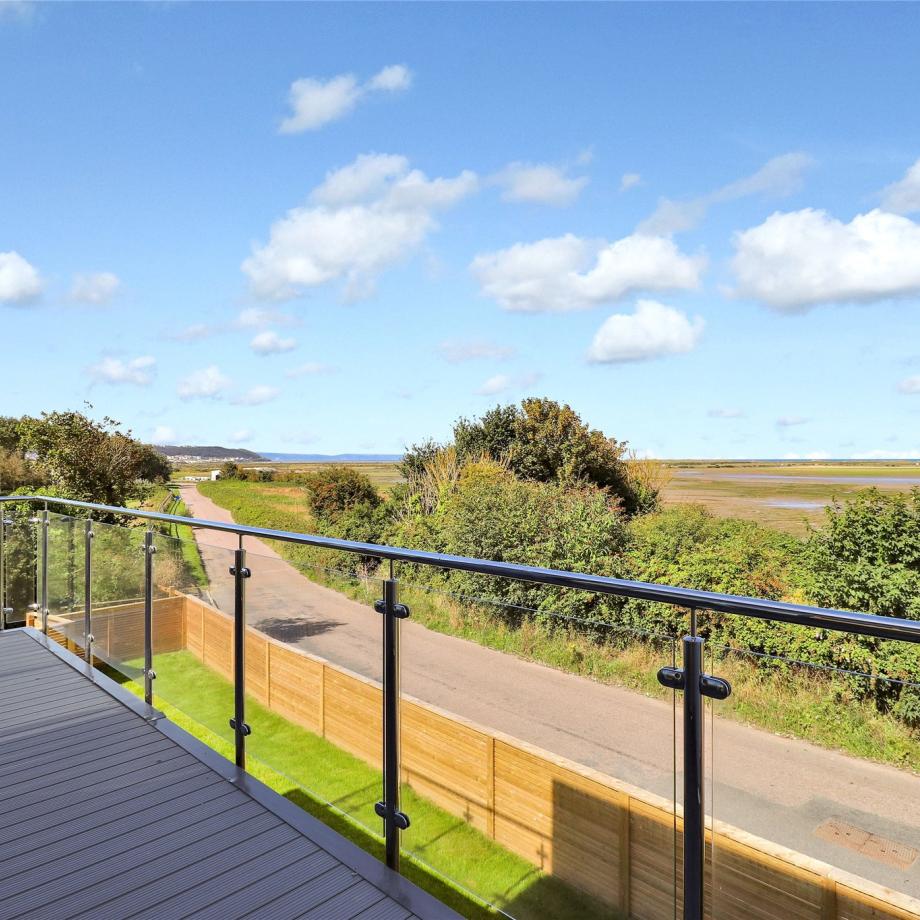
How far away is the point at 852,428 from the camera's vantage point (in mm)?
30031

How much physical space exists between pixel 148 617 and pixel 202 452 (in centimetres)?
6013

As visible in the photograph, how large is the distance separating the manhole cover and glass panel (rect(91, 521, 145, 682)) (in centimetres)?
347

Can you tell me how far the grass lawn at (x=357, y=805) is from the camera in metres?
1.93

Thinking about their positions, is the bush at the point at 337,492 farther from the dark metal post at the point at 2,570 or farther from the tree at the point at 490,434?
the dark metal post at the point at 2,570

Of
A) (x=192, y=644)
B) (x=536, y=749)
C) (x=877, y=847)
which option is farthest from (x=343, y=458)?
(x=877, y=847)

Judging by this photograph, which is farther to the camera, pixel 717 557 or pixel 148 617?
pixel 717 557

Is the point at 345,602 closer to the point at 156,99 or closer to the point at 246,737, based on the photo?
the point at 246,737

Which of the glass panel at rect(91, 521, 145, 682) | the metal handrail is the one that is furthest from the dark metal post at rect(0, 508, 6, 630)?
the metal handrail

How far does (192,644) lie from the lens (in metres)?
3.32

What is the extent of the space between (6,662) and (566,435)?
1729 cm

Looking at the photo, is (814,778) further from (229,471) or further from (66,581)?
(229,471)

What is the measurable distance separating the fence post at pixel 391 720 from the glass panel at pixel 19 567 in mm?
4474

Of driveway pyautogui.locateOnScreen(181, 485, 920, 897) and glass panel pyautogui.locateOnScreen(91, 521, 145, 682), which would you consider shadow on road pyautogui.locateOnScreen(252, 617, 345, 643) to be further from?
glass panel pyautogui.locateOnScreen(91, 521, 145, 682)

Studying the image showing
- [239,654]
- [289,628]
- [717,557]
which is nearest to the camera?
[289,628]
